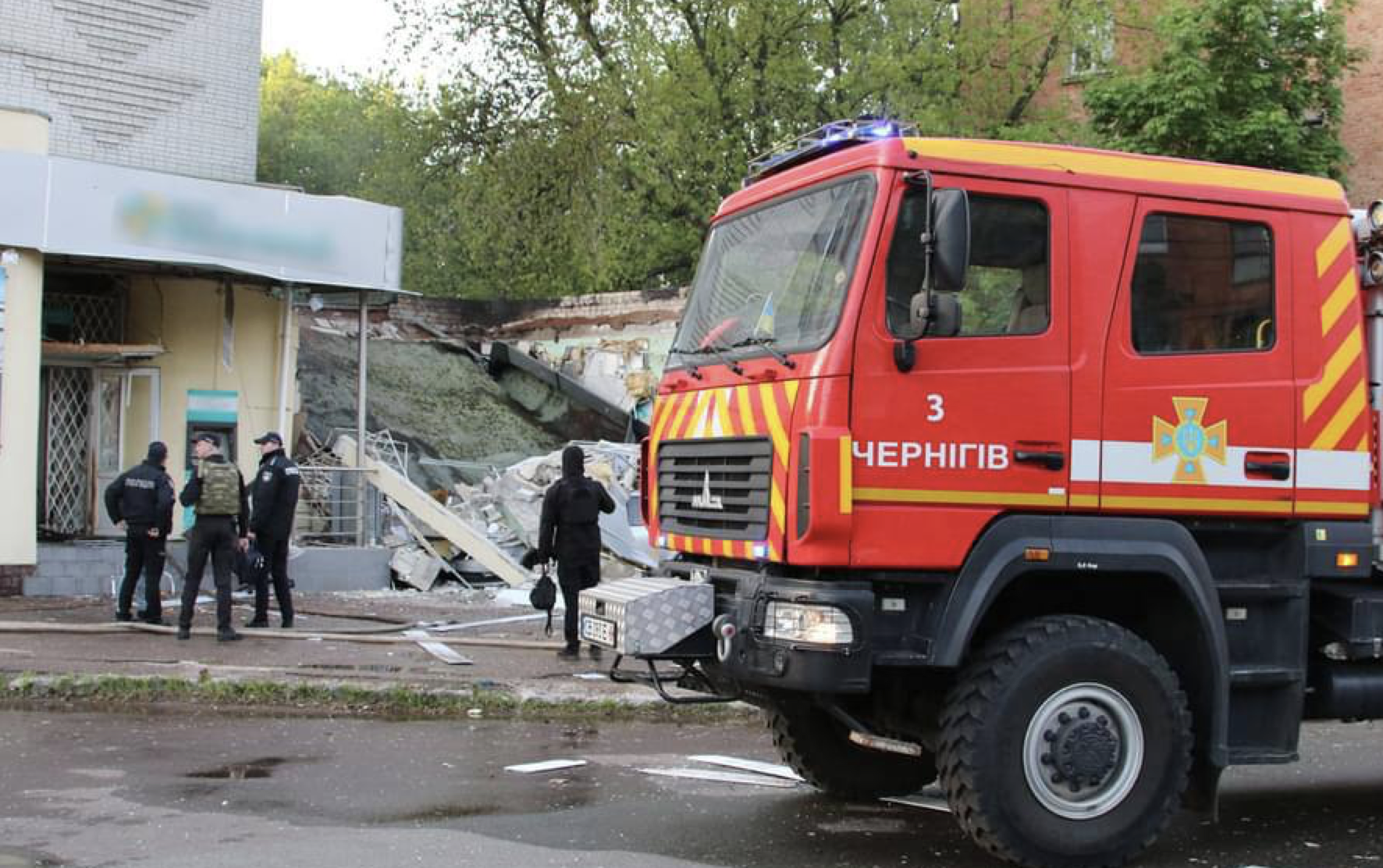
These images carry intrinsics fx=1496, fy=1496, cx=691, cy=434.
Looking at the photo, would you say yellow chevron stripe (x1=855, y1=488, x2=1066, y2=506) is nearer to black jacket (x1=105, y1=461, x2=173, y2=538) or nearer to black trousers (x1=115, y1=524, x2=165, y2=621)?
black jacket (x1=105, y1=461, x2=173, y2=538)

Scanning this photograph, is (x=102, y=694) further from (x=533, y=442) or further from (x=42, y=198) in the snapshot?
(x=533, y=442)

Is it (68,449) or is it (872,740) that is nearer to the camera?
(872,740)

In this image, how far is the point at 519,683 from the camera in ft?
35.0

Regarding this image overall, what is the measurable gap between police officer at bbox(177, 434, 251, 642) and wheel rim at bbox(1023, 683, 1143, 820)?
312 inches

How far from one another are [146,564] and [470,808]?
6.85 meters

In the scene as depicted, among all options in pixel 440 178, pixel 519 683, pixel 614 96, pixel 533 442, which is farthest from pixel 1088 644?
pixel 440 178

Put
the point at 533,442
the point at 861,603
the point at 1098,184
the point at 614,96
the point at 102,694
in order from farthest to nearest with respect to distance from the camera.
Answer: the point at 614,96
the point at 533,442
the point at 102,694
the point at 1098,184
the point at 861,603

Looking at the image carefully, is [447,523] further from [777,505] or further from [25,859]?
[777,505]

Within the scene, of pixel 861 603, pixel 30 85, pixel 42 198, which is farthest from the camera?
pixel 30 85

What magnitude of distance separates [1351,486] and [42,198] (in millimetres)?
12111

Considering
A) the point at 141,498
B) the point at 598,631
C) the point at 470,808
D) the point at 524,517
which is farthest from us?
the point at 524,517

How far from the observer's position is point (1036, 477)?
6.33m

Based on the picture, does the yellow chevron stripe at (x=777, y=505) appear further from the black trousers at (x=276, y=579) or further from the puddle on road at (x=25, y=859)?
the black trousers at (x=276, y=579)

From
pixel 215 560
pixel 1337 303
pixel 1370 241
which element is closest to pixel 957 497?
pixel 1337 303
